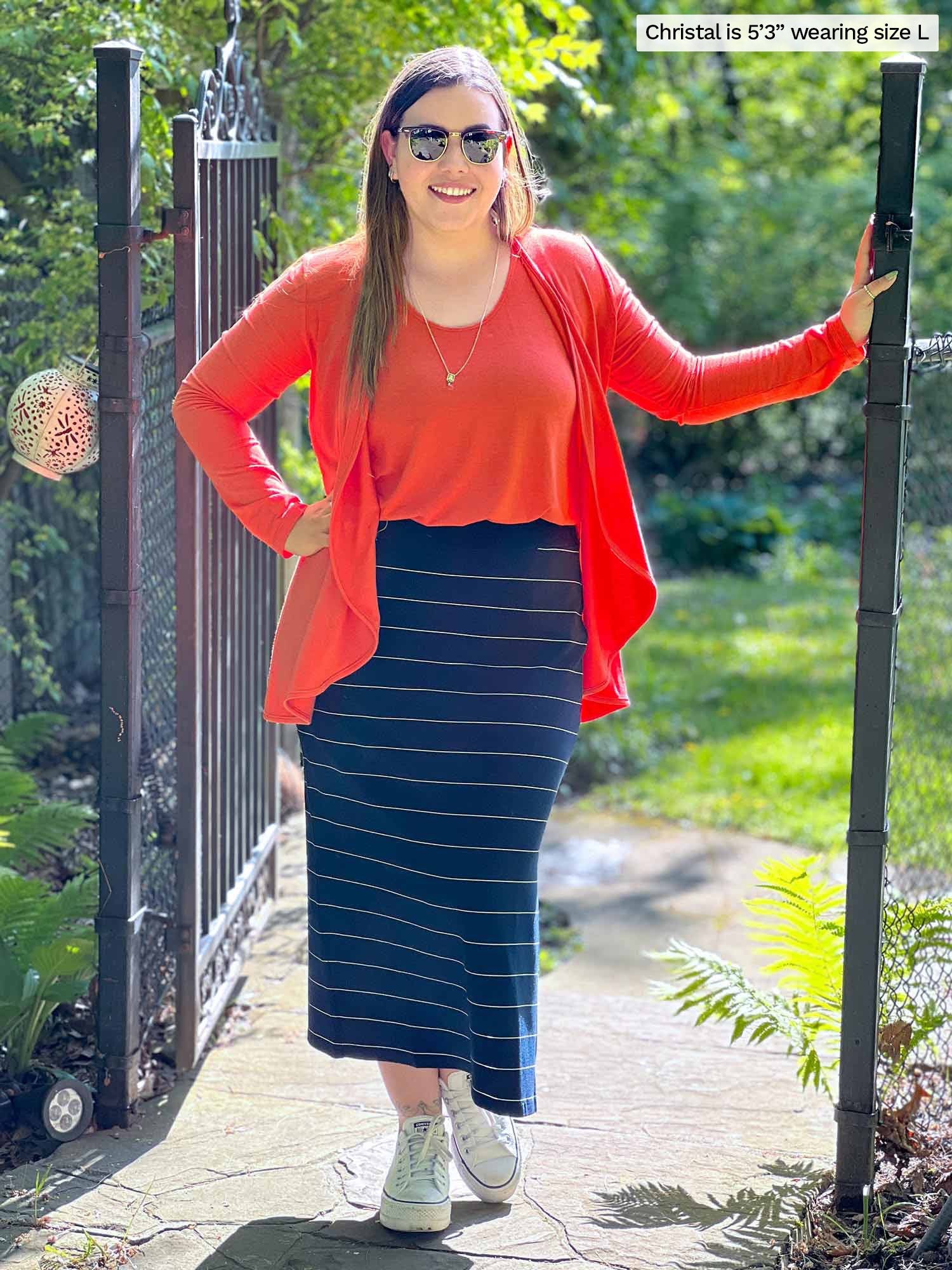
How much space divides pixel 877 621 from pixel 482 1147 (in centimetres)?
121

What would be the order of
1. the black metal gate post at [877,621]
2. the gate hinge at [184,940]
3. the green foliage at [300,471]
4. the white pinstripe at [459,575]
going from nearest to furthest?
the black metal gate post at [877,621]
the white pinstripe at [459,575]
the gate hinge at [184,940]
the green foliage at [300,471]

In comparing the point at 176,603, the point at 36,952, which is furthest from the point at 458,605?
the point at 36,952

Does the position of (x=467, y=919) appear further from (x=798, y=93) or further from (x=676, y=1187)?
(x=798, y=93)

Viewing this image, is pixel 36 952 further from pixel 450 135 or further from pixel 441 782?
pixel 450 135

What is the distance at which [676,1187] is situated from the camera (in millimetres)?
2895

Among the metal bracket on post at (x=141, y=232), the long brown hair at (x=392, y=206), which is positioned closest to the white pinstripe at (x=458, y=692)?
the long brown hair at (x=392, y=206)

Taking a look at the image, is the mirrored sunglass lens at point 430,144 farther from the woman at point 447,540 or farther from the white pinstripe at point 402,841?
the white pinstripe at point 402,841

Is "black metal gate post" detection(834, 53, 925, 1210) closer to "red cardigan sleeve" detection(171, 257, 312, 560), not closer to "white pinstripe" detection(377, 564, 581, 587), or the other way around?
"white pinstripe" detection(377, 564, 581, 587)

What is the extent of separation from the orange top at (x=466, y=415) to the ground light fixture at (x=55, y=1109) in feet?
2.97

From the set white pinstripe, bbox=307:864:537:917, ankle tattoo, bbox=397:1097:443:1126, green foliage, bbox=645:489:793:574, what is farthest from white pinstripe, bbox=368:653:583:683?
green foliage, bbox=645:489:793:574

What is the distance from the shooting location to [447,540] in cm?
264

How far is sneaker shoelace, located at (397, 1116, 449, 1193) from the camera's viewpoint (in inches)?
108

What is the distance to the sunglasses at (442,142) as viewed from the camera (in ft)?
8.30

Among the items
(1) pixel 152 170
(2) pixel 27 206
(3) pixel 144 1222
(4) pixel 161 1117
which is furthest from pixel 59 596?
(3) pixel 144 1222
